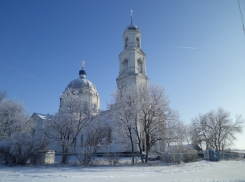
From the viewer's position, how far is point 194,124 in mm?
39062

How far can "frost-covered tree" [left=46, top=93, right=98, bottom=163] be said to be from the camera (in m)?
20.0

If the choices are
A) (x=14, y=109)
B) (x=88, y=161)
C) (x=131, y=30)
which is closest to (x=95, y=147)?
(x=88, y=161)

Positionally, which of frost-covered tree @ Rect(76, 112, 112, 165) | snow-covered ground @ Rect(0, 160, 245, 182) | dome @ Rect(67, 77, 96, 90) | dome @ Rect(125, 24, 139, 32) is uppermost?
dome @ Rect(125, 24, 139, 32)

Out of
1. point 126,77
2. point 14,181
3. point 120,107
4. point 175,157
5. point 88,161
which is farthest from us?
point 126,77

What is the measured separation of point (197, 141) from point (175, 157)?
23.0 metres

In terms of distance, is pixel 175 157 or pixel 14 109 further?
pixel 14 109

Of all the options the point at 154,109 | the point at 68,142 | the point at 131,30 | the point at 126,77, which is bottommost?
the point at 68,142

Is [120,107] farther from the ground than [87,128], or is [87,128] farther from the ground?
[120,107]

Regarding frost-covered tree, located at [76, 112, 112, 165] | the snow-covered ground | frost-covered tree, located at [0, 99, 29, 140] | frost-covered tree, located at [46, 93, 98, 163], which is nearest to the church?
frost-covered tree, located at [46, 93, 98, 163]

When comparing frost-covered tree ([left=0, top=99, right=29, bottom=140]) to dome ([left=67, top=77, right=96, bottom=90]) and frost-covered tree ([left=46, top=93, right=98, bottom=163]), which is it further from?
dome ([left=67, top=77, right=96, bottom=90])

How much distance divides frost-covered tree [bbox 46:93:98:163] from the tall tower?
9935mm

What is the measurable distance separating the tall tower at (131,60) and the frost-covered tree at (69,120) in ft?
32.6

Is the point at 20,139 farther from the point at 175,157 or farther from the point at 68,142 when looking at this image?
the point at 175,157

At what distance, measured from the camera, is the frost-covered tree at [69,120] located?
19984 mm
